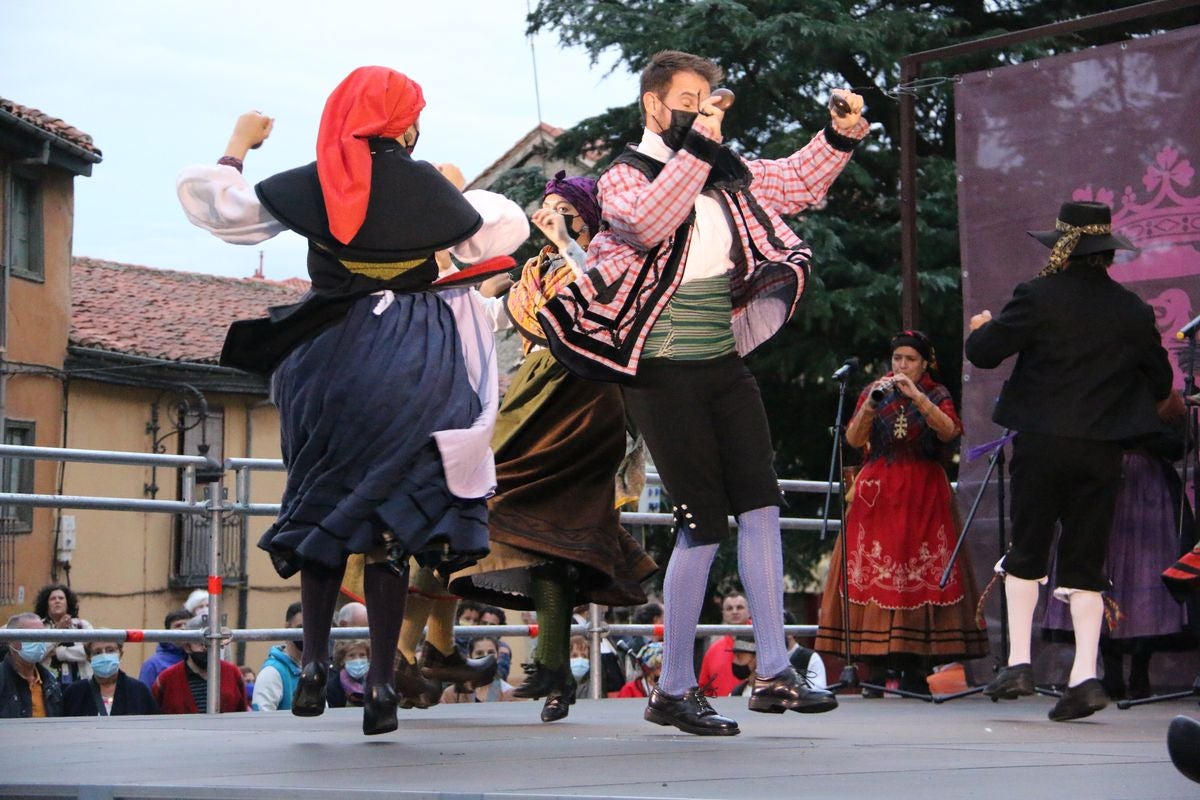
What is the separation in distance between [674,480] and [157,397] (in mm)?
22927

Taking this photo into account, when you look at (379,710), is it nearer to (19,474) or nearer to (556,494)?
(556,494)

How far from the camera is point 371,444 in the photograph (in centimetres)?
434

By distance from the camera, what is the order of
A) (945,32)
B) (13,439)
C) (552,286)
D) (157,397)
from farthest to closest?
(157,397) < (13,439) < (945,32) < (552,286)

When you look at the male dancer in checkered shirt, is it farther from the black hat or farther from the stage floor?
the black hat

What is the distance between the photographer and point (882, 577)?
23.8 feet

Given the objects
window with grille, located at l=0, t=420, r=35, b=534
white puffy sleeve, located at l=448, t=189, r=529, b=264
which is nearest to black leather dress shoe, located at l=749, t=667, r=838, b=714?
white puffy sleeve, located at l=448, t=189, r=529, b=264

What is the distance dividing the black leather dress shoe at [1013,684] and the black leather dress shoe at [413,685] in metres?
1.83

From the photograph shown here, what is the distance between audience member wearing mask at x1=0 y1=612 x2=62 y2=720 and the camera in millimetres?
7852

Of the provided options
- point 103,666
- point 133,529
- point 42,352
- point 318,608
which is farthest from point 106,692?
point 133,529

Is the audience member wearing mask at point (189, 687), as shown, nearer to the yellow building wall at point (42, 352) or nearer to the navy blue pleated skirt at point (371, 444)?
the navy blue pleated skirt at point (371, 444)

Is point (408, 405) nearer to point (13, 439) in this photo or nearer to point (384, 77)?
point (384, 77)

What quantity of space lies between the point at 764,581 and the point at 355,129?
157cm

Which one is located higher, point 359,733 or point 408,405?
point 408,405

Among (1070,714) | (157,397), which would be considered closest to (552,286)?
(1070,714)
